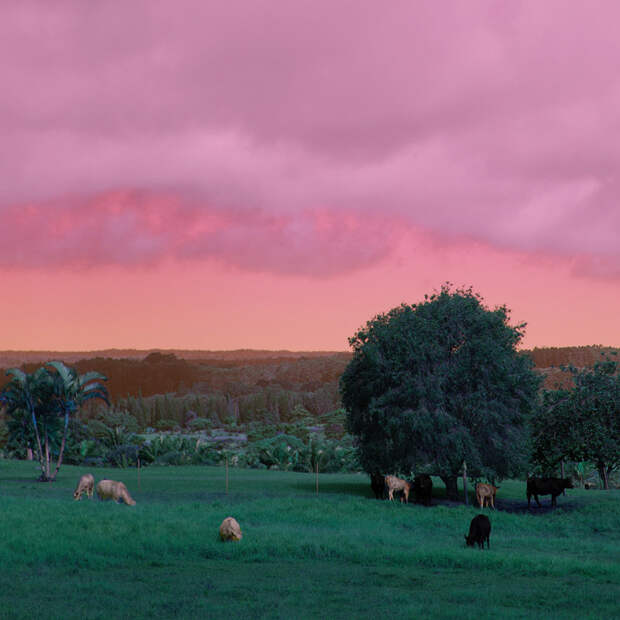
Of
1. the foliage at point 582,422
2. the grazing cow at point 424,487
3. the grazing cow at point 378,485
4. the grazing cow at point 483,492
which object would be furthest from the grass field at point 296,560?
the foliage at point 582,422

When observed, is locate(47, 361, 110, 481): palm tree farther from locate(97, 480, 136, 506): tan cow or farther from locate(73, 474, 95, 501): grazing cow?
locate(97, 480, 136, 506): tan cow

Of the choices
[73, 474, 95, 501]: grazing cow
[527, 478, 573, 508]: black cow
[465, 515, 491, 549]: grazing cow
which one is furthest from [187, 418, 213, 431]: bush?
[465, 515, 491, 549]: grazing cow

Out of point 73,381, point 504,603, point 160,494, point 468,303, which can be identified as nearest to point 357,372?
point 468,303

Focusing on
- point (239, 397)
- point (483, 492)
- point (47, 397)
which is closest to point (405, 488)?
point (483, 492)

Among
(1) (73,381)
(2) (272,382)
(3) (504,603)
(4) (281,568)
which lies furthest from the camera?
(2) (272,382)

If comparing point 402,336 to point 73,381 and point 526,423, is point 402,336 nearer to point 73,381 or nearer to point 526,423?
point 526,423

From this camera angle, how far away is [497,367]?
45312 mm

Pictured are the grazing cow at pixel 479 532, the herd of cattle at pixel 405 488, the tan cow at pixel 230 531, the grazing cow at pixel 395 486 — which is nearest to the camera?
the tan cow at pixel 230 531

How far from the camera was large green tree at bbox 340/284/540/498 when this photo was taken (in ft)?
141

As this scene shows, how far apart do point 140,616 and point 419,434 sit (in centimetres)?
2886

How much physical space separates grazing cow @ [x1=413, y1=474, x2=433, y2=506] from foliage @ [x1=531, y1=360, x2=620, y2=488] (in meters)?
Result: 12.7

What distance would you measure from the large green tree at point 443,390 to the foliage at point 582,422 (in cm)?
575

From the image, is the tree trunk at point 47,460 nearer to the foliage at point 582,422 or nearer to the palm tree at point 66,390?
the palm tree at point 66,390

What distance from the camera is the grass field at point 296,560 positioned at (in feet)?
55.6
